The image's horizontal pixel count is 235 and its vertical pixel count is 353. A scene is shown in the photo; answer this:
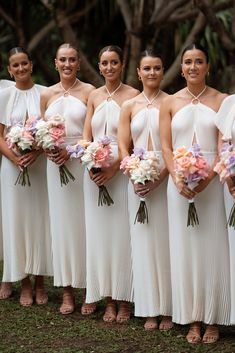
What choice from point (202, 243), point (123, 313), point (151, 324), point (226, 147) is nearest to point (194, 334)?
point (151, 324)

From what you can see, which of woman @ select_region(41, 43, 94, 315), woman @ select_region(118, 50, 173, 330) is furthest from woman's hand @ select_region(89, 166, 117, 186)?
woman @ select_region(41, 43, 94, 315)

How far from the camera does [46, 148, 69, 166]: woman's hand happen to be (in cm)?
794

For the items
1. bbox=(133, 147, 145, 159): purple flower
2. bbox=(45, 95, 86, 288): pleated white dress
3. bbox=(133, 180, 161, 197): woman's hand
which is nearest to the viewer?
bbox=(133, 147, 145, 159): purple flower

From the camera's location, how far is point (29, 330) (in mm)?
7742

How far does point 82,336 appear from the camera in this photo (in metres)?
7.50

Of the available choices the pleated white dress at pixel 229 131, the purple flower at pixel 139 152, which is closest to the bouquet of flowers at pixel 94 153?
the purple flower at pixel 139 152

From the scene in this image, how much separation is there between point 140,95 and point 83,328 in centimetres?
211

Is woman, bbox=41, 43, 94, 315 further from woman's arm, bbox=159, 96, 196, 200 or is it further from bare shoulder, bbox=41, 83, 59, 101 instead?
woman's arm, bbox=159, 96, 196, 200

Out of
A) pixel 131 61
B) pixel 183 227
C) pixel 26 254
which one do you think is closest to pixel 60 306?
pixel 26 254

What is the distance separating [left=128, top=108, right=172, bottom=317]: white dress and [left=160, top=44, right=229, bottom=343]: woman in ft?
0.74

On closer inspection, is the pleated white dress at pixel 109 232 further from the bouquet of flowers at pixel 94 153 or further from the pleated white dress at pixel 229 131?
the pleated white dress at pixel 229 131

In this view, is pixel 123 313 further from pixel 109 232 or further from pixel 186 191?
pixel 186 191

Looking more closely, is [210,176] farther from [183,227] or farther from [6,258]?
[6,258]

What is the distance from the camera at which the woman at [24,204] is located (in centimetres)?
842
